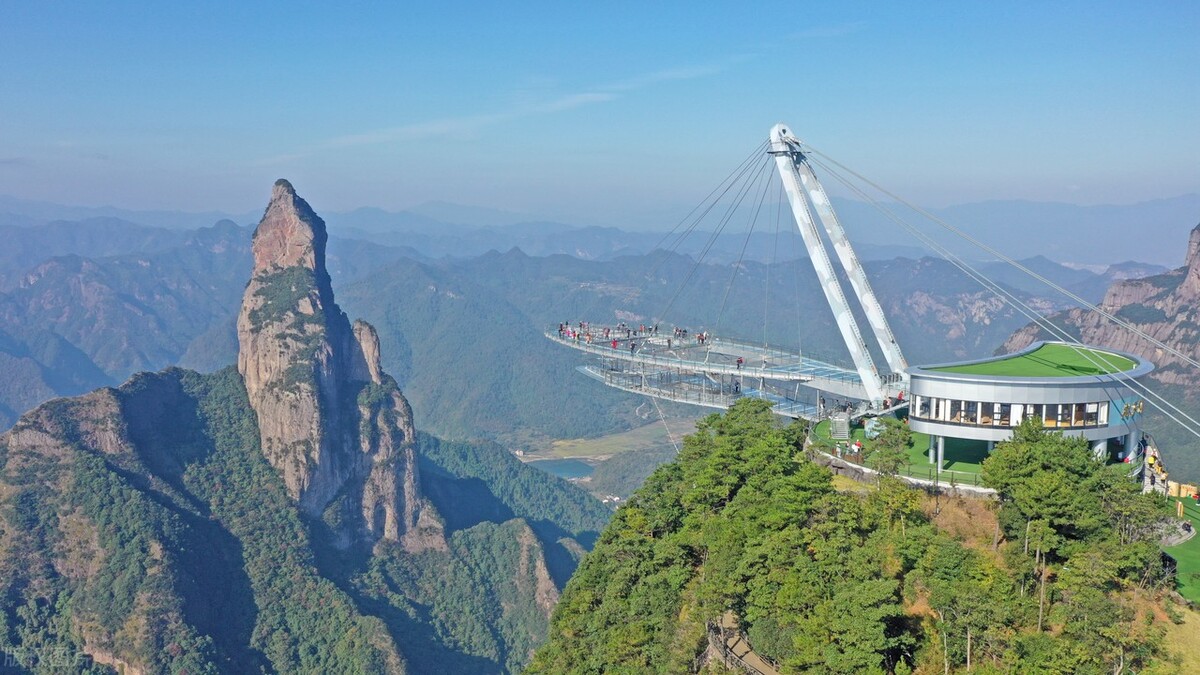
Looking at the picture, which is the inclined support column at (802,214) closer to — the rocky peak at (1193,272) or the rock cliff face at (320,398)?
the rock cliff face at (320,398)

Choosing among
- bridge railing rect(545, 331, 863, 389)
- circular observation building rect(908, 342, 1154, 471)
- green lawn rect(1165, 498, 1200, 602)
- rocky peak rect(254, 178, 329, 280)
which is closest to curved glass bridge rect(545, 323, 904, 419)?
bridge railing rect(545, 331, 863, 389)

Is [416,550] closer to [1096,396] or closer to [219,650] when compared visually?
[219,650]

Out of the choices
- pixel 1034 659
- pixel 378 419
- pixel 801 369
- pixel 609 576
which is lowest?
pixel 378 419

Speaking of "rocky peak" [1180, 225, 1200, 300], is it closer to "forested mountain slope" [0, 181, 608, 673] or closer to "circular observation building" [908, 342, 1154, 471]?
"forested mountain slope" [0, 181, 608, 673]

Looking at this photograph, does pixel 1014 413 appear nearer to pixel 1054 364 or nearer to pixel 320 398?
pixel 1054 364

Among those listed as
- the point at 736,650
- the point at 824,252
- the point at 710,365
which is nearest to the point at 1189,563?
the point at 736,650

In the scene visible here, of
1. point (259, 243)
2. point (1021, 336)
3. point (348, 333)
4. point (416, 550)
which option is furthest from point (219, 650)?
point (1021, 336)
